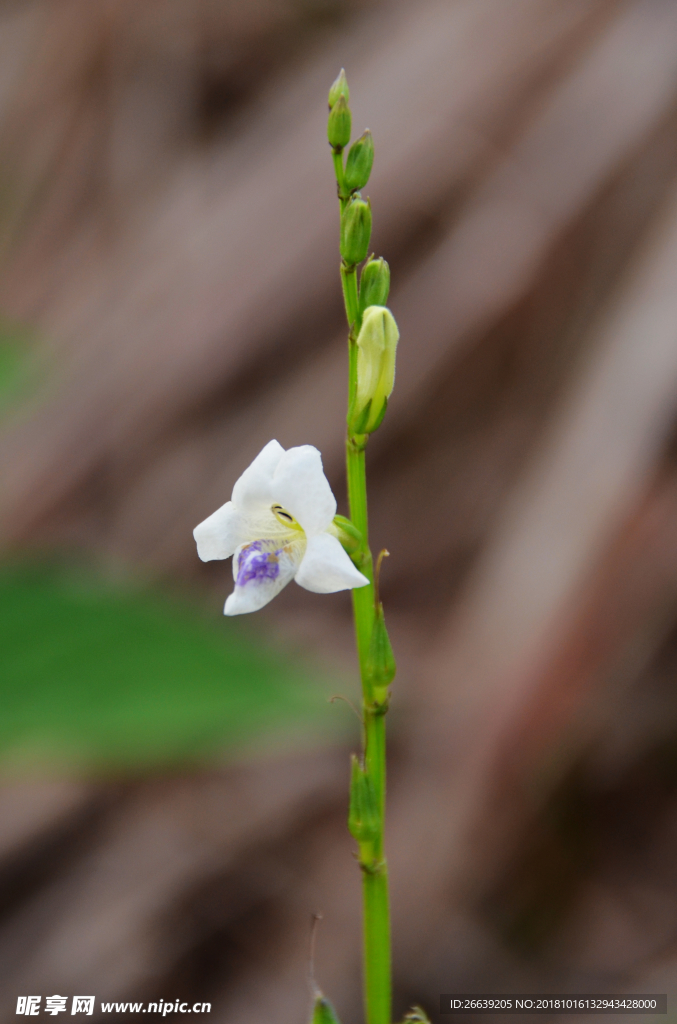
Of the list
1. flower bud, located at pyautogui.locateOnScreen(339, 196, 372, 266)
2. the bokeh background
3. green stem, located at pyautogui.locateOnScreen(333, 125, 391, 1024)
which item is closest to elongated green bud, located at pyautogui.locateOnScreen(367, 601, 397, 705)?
green stem, located at pyautogui.locateOnScreen(333, 125, 391, 1024)

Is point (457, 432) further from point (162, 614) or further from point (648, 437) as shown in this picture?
point (162, 614)

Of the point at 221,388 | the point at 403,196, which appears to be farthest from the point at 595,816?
the point at 403,196

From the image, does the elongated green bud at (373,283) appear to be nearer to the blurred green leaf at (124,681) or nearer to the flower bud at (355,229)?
the flower bud at (355,229)

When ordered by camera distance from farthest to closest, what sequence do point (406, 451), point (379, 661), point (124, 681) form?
point (406, 451) → point (379, 661) → point (124, 681)

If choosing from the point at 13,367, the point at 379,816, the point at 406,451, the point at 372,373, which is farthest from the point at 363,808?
the point at 406,451

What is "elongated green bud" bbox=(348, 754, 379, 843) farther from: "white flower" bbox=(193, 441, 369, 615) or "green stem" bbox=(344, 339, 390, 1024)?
"white flower" bbox=(193, 441, 369, 615)

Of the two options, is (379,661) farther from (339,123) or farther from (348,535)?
(339,123)
